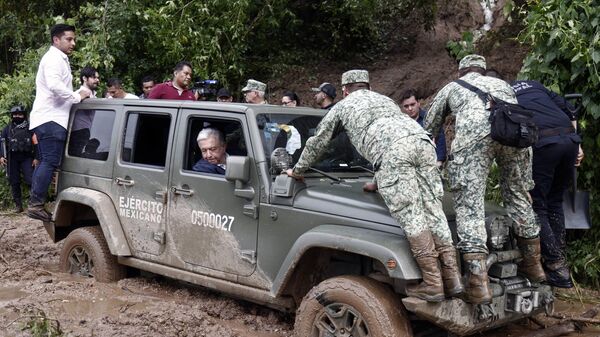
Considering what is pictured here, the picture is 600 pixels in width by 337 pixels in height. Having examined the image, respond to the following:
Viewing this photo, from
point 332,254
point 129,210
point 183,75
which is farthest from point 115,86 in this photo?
point 332,254

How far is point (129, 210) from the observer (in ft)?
18.2

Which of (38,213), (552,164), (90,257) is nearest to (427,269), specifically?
(552,164)

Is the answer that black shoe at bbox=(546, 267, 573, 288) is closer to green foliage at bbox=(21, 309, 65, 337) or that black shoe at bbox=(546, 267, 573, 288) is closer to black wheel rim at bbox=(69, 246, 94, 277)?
green foliage at bbox=(21, 309, 65, 337)

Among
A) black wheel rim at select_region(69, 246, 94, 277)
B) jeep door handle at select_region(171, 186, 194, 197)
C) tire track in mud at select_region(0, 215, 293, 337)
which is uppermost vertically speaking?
jeep door handle at select_region(171, 186, 194, 197)

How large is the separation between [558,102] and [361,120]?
192 cm

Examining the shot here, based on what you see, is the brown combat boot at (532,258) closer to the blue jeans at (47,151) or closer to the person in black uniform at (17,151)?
the blue jeans at (47,151)

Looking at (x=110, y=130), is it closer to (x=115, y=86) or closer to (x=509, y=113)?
(x=115, y=86)

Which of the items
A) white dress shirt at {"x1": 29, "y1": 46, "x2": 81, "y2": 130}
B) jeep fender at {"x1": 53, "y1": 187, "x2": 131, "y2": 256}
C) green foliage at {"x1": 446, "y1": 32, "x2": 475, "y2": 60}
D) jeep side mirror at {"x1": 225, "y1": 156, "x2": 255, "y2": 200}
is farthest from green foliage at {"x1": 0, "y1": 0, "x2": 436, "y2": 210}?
jeep side mirror at {"x1": 225, "y1": 156, "x2": 255, "y2": 200}

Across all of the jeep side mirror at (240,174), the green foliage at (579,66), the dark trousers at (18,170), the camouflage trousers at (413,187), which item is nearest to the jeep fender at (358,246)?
the camouflage trousers at (413,187)

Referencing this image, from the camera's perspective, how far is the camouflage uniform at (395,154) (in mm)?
4031

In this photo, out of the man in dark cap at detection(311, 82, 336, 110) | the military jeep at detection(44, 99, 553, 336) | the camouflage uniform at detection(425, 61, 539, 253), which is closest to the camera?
the military jeep at detection(44, 99, 553, 336)

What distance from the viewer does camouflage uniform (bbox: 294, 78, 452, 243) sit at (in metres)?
4.03

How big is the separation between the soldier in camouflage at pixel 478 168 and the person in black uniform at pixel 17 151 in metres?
7.68

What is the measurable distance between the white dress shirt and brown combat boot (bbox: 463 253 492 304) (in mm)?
3950
